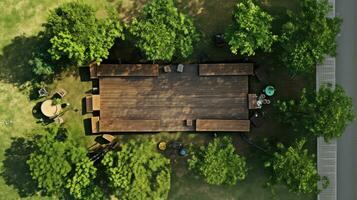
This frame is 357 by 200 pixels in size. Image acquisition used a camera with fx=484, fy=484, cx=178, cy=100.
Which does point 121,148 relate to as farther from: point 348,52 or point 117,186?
point 348,52

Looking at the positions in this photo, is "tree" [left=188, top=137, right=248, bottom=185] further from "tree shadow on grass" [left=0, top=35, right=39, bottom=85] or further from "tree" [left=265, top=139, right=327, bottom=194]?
"tree shadow on grass" [left=0, top=35, right=39, bottom=85]

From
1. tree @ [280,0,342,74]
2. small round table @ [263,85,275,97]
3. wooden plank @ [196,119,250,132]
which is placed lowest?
wooden plank @ [196,119,250,132]

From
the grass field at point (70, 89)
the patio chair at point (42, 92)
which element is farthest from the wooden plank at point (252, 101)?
the patio chair at point (42, 92)

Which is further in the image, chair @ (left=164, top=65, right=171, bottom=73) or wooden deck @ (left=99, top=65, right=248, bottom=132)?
wooden deck @ (left=99, top=65, right=248, bottom=132)

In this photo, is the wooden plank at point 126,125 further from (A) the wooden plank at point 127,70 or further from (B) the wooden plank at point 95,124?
(A) the wooden plank at point 127,70

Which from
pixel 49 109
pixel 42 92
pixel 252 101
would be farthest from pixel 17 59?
pixel 252 101

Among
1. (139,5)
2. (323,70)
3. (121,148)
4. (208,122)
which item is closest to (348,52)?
(323,70)

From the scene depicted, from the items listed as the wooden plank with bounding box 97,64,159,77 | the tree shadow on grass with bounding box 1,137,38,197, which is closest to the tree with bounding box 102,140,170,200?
the wooden plank with bounding box 97,64,159,77
